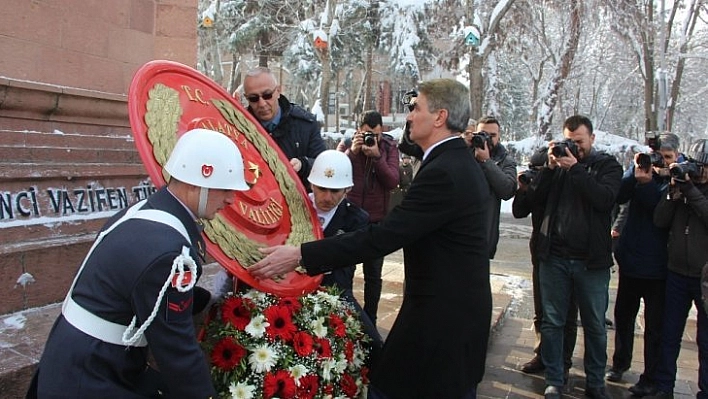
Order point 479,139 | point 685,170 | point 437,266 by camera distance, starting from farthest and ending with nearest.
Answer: point 479,139, point 685,170, point 437,266

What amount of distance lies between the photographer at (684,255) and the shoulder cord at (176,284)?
3.55 metres

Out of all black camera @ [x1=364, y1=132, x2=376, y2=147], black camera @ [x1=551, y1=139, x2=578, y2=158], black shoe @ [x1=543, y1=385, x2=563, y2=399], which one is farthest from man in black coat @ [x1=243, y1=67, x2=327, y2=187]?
black shoe @ [x1=543, y1=385, x2=563, y2=399]

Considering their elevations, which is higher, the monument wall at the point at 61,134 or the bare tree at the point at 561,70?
the bare tree at the point at 561,70

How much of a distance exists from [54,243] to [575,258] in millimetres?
3342

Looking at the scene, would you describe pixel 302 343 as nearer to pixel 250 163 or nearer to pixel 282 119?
pixel 250 163

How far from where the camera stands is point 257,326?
97.6 inches

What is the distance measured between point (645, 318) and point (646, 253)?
0.55 metres

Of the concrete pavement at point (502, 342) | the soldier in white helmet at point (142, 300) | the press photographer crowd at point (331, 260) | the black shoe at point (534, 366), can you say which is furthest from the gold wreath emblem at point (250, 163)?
the black shoe at point (534, 366)

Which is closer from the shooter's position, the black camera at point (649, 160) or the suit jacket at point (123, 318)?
the suit jacket at point (123, 318)

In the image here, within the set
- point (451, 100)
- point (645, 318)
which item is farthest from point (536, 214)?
point (451, 100)

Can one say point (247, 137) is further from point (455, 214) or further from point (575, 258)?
point (575, 258)

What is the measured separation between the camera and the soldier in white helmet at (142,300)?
1.71 metres

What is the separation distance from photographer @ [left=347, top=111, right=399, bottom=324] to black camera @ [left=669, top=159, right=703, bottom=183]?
2.10 meters

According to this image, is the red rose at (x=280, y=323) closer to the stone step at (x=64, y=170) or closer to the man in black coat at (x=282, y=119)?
the man in black coat at (x=282, y=119)
